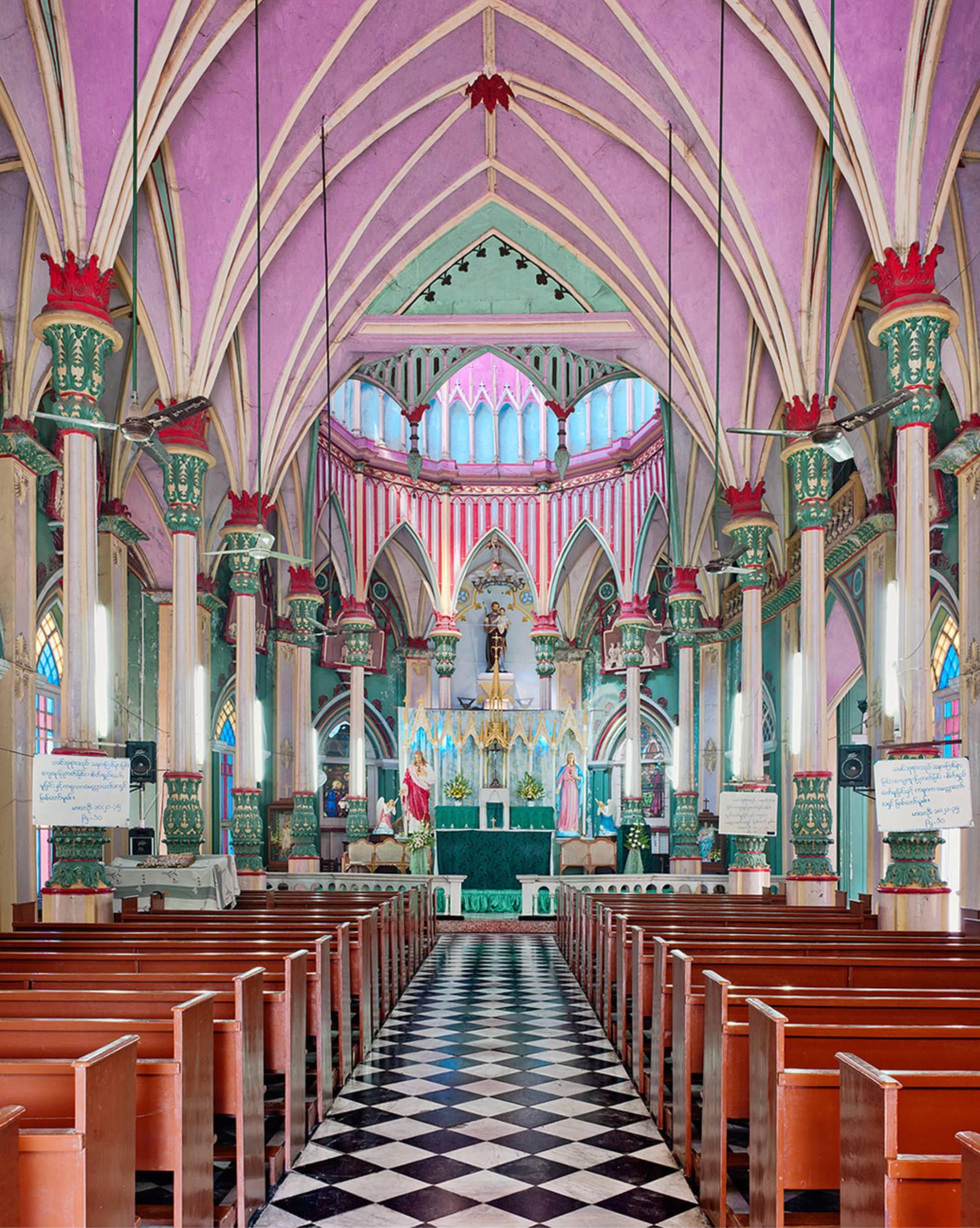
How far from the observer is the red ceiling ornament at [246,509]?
17562 millimetres

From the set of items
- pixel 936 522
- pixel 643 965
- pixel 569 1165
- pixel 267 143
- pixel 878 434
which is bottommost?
pixel 569 1165

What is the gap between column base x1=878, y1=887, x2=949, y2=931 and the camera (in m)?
Result: 9.69

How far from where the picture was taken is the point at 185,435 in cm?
1441

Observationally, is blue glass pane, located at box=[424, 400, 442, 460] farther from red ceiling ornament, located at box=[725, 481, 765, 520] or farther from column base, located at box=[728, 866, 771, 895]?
column base, located at box=[728, 866, 771, 895]

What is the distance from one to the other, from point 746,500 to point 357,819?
1132 centimetres

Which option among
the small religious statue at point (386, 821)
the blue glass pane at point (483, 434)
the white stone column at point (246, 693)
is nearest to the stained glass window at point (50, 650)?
the white stone column at point (246, 693)

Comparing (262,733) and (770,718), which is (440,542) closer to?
(262,733)

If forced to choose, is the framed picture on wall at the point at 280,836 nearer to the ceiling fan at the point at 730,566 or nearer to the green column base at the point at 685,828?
the green column base at the point at 685,828

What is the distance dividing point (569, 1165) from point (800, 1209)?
1256 mm

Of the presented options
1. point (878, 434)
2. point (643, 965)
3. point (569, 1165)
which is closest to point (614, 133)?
point (878, 434)

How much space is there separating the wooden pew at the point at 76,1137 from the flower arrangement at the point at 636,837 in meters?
21.4

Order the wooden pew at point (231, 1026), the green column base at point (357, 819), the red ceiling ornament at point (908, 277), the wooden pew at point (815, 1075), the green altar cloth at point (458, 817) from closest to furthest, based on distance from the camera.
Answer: the wooden pew at point (815, 1075) < the wooden pew at point (231, 1026) < the red ceiling ornament at point (908, 277) < the green column base at point (357, 819) < the green altar cloth at point (458, 817)

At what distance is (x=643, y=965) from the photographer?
794 centimetres

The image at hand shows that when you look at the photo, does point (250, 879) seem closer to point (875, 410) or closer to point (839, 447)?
point (839, 447)
